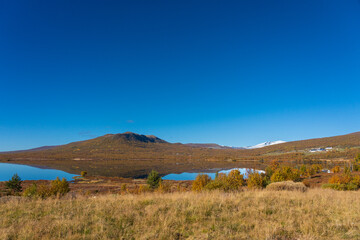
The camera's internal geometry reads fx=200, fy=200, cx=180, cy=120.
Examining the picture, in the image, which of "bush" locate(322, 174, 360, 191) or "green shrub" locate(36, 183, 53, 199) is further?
"bush" locate(322, 174, 360, 191)

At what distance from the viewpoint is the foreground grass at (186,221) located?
4.97m

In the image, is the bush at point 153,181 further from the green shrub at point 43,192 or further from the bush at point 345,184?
the bush at point 345,184

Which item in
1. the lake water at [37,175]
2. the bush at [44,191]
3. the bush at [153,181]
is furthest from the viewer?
the lake water at [37,175]

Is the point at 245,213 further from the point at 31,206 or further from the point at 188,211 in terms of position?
the point at 31,206

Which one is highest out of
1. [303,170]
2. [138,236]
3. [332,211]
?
[138,236]

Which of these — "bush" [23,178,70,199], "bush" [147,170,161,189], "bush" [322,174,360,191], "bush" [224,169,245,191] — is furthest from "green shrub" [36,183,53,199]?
"bush" [322,174,360,191]

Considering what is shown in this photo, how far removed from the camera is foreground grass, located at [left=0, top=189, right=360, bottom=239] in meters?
4.97

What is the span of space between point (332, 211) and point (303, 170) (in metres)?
59.2

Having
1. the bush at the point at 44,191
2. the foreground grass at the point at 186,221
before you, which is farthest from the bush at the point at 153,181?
the foreground grass at the point at 186,221

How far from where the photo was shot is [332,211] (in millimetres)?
6953

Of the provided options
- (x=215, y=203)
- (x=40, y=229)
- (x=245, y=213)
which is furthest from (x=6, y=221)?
(x=245, y=213)

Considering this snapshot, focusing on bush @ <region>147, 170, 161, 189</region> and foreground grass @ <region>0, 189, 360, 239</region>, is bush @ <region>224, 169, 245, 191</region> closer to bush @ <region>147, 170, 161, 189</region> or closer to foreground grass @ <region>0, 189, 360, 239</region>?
foreground grass @ <region>0, 189, 360, 239</region>

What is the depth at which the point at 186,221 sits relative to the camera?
5980mm

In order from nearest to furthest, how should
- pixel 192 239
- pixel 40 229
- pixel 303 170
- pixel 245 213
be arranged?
pixel 192 239, pixel 40 229, pixel 245 213, pixel 303 170
